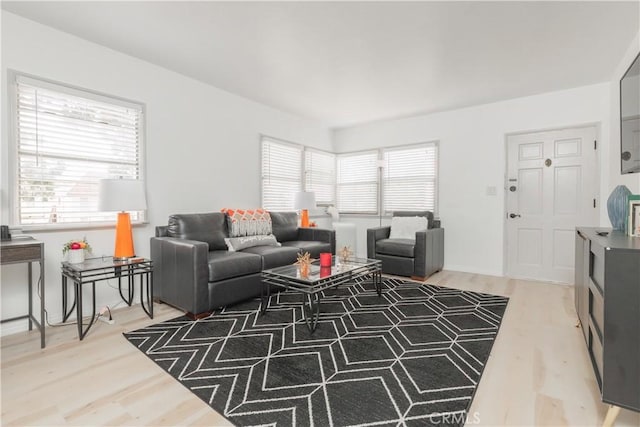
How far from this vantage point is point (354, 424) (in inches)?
58.0

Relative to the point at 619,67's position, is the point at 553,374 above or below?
below

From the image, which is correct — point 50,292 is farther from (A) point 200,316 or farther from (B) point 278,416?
(B) point 278,416

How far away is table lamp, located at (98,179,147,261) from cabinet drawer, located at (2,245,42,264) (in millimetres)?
554

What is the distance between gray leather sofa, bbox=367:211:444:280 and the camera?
4078mm

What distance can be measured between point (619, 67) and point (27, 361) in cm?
561

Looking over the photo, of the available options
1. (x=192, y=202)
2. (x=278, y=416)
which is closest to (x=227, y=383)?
(x=278, y=416)

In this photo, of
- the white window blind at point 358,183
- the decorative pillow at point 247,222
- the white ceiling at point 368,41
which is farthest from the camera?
the white window blind at point 358,183

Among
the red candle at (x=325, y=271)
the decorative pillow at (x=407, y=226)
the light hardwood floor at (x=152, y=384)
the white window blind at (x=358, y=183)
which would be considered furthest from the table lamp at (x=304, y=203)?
the light hardwood floor at (x=152, y=384)

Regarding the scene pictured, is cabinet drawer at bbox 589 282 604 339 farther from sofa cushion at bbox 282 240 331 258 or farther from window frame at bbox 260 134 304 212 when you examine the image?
window frame at bbox 260 134 304 212

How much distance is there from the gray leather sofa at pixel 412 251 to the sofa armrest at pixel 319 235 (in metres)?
0.56

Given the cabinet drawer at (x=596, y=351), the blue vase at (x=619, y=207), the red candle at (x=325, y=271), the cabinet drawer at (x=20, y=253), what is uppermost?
the blue vase at (x=619, y=207)

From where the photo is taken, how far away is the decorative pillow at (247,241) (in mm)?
3541

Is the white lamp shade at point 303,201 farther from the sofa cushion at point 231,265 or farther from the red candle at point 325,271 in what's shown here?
the red candle at point 325,271

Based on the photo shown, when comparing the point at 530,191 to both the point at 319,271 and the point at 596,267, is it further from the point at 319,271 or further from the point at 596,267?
the point at 319,271
